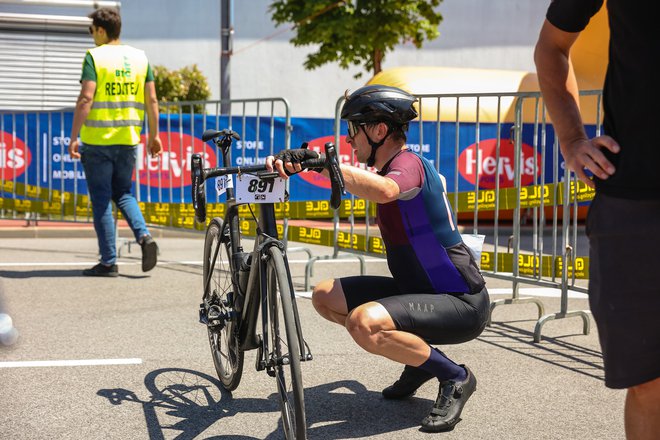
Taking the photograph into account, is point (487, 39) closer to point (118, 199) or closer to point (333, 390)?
point (118, 199)

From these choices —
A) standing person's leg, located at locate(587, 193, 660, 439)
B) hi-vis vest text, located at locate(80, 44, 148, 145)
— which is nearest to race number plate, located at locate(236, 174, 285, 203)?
standing person's leg, located at locate(587, 193, 660, 439)

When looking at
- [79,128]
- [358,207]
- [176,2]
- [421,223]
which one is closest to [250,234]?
[358,207]

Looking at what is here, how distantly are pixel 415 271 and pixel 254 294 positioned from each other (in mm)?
735

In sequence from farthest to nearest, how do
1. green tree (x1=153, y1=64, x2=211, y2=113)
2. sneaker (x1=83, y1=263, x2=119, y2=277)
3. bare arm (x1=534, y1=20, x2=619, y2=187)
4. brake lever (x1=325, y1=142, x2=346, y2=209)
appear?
1. green tree (x1=153, y1=64, x2=211, y2=113)
2. sneaker (x1=83, y1=263, x2=119, y2=277)
3. brake lever (x1=325, y1=142, x2=346, y2=209)
4. bare arm (x1=534, y1=20, x2=619, y2=187)

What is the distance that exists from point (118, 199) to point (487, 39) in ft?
71.0

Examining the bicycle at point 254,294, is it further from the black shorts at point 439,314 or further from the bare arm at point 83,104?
the bare arm at point 83,104

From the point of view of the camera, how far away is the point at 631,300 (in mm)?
2445

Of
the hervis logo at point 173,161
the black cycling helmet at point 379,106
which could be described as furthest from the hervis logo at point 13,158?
the black cycling helmet at point 379,106

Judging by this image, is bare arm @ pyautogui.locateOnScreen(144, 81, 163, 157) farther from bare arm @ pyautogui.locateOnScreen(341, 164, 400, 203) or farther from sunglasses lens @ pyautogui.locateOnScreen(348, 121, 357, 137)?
bare arm @ pyautogui.locateOnScreen(341, 164, 400, 203)

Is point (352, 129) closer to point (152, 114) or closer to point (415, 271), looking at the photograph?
point (415, 271)

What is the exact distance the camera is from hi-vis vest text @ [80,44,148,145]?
796 centimetres

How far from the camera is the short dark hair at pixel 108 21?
8004mm

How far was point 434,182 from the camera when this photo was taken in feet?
13.5

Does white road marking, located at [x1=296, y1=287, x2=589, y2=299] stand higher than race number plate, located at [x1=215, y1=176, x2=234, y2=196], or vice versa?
race number plate, located at [x1=215, y1=176, x2=234, y2=196]
